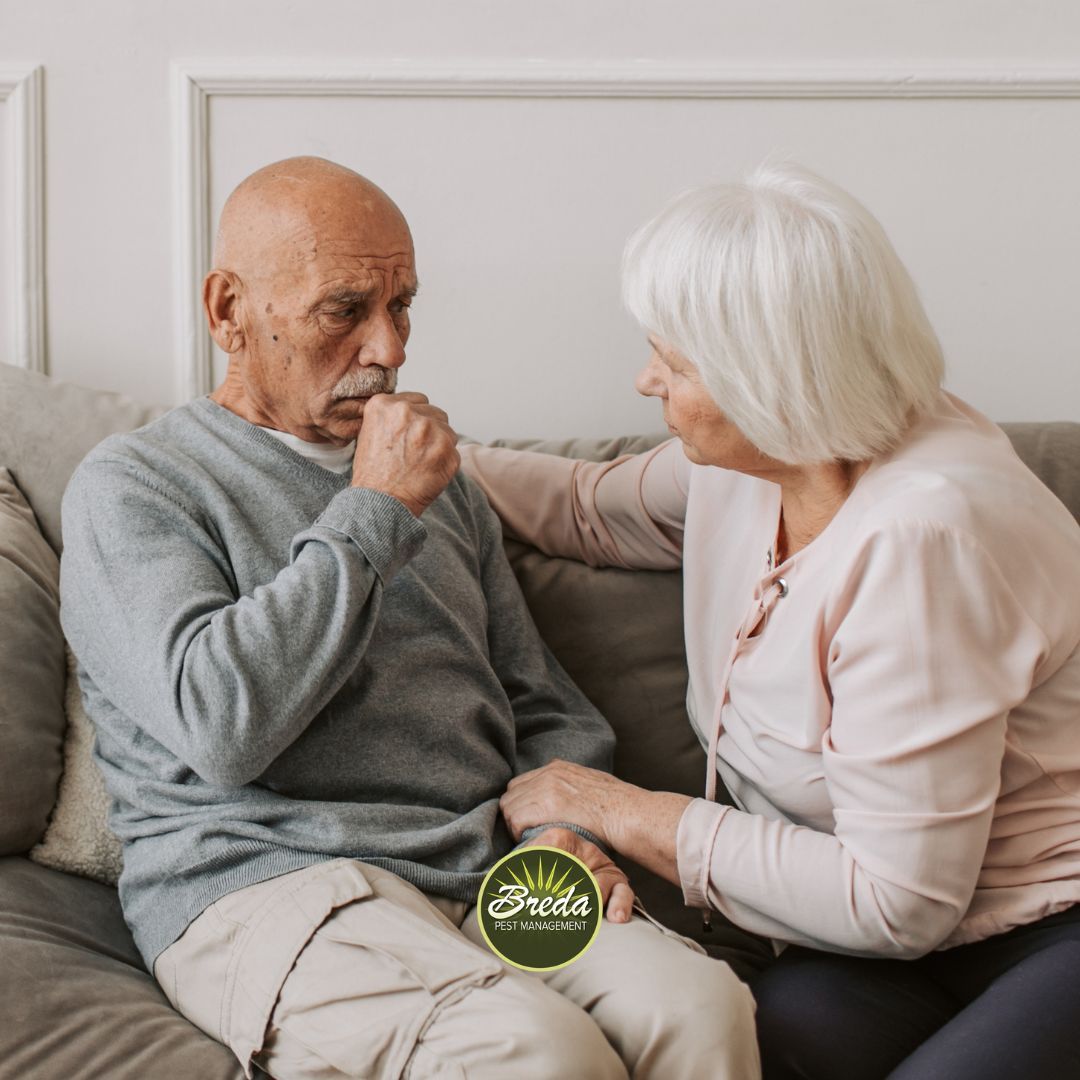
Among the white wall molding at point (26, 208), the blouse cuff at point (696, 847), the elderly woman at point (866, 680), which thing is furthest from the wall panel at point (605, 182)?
the blouse cuff at point (696, 847)

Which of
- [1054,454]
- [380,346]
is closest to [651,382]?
[380,346]

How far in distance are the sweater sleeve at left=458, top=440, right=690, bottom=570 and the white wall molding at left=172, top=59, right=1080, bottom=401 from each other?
57cm

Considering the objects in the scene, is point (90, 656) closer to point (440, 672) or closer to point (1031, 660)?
point (440, 672)

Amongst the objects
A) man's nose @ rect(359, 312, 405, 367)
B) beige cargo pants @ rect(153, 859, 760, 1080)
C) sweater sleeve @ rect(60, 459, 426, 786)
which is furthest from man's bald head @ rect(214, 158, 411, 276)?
beige cargo pants @ rect(153, 859, 760, 1080)

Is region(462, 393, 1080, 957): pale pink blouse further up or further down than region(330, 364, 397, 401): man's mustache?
further down

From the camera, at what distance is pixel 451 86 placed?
6.38 feet

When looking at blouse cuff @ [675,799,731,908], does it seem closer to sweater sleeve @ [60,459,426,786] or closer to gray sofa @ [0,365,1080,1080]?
gray sofa @ [0,365,1080,1080]

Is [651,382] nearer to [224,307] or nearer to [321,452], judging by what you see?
[321,452]

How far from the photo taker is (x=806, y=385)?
128 centimetres

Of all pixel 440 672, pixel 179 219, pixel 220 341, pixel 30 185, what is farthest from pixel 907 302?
pixel 30 185

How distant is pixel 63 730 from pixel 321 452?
452 mm

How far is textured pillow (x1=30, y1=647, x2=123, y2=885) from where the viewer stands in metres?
1.45

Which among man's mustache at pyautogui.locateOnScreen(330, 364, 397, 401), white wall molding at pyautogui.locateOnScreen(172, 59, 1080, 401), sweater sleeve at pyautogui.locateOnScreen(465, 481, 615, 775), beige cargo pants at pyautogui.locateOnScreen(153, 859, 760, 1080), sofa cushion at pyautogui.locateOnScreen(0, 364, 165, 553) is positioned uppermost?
white wall molding at pyautogui.locateOnScreen(172, 59, 1080, 401)

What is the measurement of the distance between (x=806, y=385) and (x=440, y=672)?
524 millimetres
